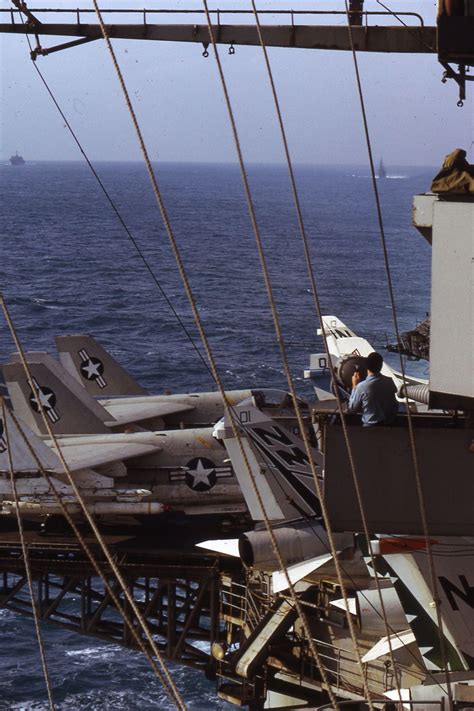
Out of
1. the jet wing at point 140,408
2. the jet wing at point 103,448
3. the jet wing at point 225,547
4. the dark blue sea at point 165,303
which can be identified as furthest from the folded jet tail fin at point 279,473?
the dark blue sea at point 165,303

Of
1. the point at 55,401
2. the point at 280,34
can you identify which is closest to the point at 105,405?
the point at 55,401

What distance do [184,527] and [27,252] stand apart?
85.5m

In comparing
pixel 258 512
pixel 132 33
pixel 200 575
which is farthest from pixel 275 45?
pixel 200 575

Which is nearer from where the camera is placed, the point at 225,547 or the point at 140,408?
the point at 225,547

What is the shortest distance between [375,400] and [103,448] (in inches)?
663

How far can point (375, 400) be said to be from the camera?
48.9 ft

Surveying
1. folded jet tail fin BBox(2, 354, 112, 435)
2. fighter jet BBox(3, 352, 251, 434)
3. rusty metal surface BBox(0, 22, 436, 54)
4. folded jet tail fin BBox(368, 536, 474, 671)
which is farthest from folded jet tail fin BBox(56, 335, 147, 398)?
folded jet tail fin BBox(368, 536, 474, 671)

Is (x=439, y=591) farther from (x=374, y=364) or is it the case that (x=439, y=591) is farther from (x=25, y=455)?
(x=25, y=455)

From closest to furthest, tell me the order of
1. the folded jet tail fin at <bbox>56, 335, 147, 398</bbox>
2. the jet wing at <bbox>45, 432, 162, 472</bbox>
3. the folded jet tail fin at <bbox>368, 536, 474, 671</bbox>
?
the folded jet tail fin at <bbox>368, 536, 474, 671</bbox>
the jet wing at <bbox>45, 432, 162, 472</bbox>
the folded jet tail fin at <bbox>56, 335, 147, 398</bbox>

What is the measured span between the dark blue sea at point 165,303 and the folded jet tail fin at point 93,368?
8.08 m

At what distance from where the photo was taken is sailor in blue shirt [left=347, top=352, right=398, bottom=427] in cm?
1487

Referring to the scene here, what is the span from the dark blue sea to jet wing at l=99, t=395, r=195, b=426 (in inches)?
288

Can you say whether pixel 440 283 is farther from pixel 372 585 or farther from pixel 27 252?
pixel 27 252

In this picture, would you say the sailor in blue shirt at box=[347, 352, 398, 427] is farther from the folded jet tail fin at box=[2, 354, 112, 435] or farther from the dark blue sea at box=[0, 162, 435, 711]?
the dark blue sea at box=[0, 162, 435, 711]
